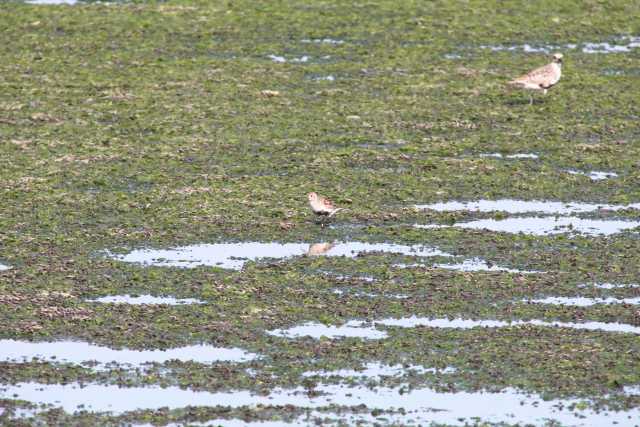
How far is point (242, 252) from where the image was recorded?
1448 centimetres

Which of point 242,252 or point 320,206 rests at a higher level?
point 320,206

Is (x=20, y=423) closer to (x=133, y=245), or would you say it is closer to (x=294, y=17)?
(x=133, y=245)

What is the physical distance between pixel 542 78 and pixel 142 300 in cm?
901

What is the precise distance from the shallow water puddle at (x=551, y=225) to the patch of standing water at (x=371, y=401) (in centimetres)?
446

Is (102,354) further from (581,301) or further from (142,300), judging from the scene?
(581,301)

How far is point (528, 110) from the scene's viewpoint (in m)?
20.2

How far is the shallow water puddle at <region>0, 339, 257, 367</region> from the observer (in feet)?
38.0

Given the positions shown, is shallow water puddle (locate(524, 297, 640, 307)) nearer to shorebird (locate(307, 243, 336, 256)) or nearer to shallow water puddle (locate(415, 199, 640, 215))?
shorebird (locate(307, 243, 336, 256))

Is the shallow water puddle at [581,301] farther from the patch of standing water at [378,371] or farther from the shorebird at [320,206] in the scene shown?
the shorebird at [320,206]

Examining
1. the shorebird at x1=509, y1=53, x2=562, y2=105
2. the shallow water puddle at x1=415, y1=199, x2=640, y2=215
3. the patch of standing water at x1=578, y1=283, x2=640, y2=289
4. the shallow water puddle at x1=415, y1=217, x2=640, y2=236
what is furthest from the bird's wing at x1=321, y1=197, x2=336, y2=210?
the shorebird at x1=509, y1=53, x2=562, y2=105

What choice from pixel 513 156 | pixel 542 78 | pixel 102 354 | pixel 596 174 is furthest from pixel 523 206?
pixel 102 354

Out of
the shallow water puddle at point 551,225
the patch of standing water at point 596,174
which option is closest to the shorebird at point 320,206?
the shallow water puddle at point 551,225

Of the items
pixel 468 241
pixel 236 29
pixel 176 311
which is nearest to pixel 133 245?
pixel 176 311

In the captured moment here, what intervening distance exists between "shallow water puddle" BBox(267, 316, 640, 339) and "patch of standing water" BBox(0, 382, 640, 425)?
1153 mm
